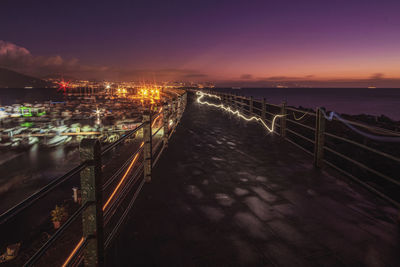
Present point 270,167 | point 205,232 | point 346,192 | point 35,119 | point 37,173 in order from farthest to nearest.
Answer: point 35,119, point 37,173, point 270,167, point 346,192, point 205,232

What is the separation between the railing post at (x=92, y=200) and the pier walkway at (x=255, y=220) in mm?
342

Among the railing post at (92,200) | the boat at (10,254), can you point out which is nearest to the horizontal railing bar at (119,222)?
the railing post at (92,200)

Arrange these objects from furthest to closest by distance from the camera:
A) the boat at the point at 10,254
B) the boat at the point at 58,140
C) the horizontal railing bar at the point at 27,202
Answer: the boat at the point at 58,140
the boat at the point at 10,254
the horizontal railing bar at the point at 27,202

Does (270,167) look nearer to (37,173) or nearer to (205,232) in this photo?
(205,232)

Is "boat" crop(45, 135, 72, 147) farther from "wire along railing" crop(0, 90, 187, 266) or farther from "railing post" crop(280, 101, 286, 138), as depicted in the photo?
"railing post" crop(280, 101, 286, 138)

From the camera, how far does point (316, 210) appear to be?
378 centimetres

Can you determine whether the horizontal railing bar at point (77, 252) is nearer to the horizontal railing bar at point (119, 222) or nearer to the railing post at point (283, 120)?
the horizontal railing bar at point (119, 222)

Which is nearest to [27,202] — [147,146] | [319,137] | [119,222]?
[119,222]

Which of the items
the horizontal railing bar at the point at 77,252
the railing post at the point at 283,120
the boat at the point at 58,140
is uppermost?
the railing post at the point at 283,120

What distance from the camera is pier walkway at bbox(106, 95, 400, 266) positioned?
268 cm

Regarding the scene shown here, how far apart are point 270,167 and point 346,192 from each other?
1.79 metres

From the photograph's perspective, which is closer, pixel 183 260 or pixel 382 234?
pixel 183 260

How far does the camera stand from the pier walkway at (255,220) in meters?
2.68

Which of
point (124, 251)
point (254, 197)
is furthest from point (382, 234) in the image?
point (124, 251)
